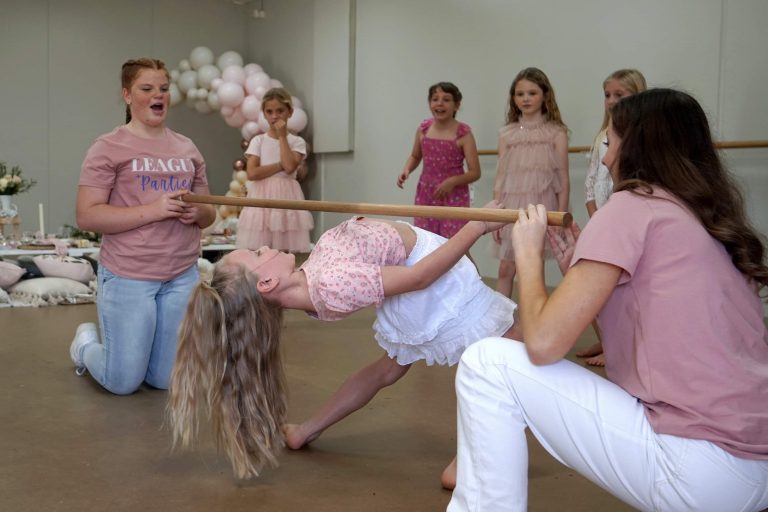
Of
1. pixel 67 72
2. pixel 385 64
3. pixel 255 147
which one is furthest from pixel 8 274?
pixel 67 72

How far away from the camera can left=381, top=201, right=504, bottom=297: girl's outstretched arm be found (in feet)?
5.85

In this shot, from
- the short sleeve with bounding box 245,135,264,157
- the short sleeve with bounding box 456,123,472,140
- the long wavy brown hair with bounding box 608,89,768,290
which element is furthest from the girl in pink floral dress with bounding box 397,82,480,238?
the long wavy brown hair with bounding box 608,89,768,290

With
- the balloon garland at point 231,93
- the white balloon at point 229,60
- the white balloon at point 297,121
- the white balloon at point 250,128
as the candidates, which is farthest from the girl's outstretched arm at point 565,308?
the white balloon at point 229,60

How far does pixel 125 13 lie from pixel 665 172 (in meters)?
8.48

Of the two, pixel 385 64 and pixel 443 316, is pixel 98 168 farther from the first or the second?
pixel 385 64

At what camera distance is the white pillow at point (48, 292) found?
4.67m

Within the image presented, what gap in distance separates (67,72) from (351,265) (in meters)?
7.68

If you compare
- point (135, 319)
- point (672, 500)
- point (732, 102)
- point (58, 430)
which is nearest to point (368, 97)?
point (732, 102)

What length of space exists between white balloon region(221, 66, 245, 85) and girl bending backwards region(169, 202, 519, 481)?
6117 millimetres

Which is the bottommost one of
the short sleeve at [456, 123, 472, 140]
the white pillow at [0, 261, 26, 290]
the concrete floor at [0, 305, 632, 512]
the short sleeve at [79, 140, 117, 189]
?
the concrete floor at [0, 305, 632, 512]

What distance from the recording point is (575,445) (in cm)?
131

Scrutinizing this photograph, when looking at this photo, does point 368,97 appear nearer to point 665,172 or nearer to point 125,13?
point 125,13

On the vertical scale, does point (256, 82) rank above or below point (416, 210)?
above

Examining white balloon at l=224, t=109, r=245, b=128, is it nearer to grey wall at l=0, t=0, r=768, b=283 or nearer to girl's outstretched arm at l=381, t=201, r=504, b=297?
grey wall at l=0, t=0, r=768, b=283
